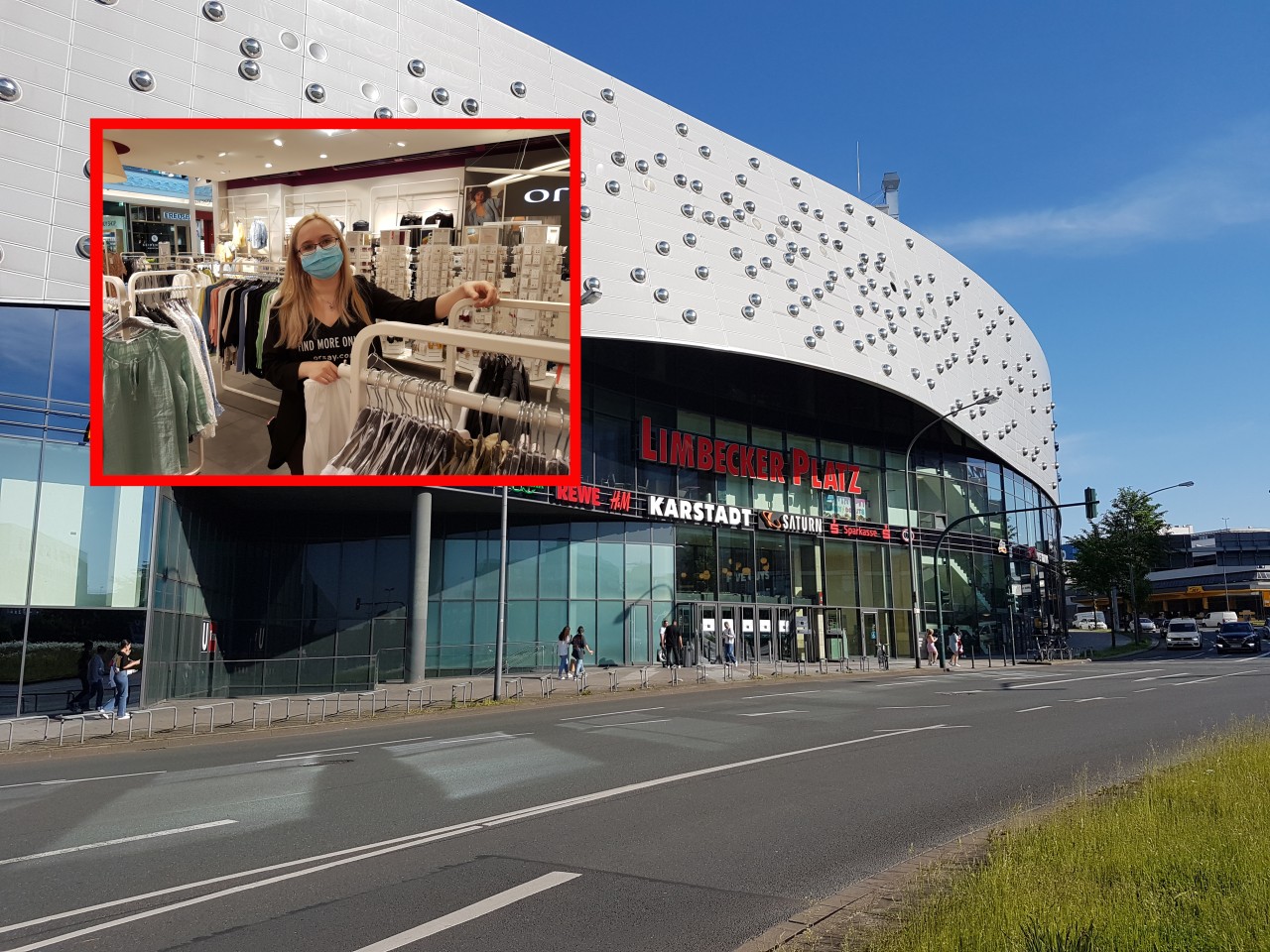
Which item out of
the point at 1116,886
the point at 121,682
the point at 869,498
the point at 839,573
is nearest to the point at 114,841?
the point at 1116,886

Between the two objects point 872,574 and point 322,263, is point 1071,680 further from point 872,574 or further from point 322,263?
point 322,263

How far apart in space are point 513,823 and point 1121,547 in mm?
61911

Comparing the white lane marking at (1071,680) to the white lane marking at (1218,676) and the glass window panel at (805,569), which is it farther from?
the glass window panel at (805,569)

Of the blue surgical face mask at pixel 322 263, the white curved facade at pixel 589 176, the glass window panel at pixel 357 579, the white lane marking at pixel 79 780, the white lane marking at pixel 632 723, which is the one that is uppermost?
the white curved facade at pixel 589 176

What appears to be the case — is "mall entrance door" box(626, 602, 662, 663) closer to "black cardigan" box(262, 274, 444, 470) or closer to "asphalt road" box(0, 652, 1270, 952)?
"asphalt road" box(0, 652, 1270, 952)

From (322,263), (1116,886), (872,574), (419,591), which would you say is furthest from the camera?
(872,574)

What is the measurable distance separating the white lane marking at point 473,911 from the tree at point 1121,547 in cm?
6247

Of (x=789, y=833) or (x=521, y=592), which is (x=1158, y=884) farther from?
(x=521, y=592)

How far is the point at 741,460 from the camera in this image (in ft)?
132

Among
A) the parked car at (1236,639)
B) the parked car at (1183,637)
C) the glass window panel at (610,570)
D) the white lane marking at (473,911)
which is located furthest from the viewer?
the parked car at (1183,637)

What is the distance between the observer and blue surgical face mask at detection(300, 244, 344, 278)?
17.5 metres

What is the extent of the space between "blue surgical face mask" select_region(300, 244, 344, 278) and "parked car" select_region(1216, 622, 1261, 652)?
4726 centimetres

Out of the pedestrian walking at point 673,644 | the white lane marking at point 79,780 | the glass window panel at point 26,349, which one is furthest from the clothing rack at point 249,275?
the pedestrian walking at point 673,644

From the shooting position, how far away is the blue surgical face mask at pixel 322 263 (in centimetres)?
1751
